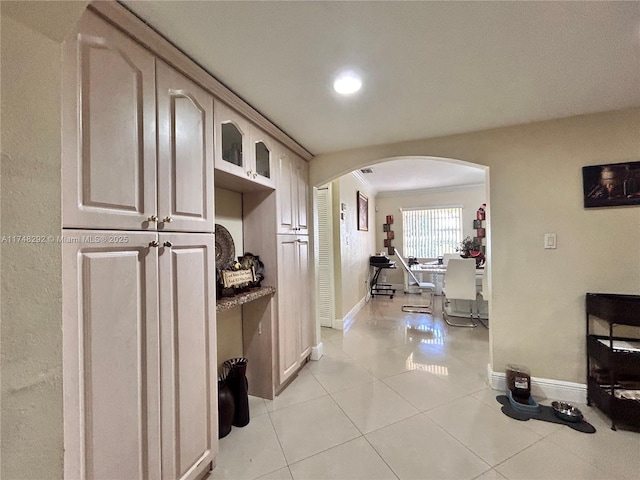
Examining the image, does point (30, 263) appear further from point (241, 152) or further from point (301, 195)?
point (301, 195)

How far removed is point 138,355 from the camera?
107cm

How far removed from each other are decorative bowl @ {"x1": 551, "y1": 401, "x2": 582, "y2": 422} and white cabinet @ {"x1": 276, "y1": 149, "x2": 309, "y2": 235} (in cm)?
234

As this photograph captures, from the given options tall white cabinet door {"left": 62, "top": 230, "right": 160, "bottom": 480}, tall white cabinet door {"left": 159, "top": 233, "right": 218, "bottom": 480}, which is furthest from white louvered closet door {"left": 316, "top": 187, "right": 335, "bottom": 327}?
tall white cabinet door {"left": 62, "top": 230, "right": 160, "bottom": 480}

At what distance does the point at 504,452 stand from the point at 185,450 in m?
1.75

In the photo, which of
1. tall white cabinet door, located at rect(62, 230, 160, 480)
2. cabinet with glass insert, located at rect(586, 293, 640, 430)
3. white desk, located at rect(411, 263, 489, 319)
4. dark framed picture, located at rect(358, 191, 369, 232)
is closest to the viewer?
tall white cabinet door, located at rect(62, 230, 160, 480)

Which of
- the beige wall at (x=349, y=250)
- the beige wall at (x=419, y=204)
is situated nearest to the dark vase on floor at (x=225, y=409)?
the beige wall at (x=349, y=250)

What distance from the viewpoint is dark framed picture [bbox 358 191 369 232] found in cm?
500

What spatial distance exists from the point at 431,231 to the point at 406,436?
5.10 meters

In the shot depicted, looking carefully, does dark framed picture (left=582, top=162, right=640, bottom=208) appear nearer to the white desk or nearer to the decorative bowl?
the decorative bowl

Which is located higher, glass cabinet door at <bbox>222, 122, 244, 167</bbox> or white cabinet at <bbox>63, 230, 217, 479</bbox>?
glass cabinet door at <bbox>222, 122, 244, 167</bbox>

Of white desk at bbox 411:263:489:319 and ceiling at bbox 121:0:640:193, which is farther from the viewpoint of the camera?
white desk at bbox 411:263:489:319

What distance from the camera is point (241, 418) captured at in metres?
1.83

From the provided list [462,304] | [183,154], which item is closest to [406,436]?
[183,154]

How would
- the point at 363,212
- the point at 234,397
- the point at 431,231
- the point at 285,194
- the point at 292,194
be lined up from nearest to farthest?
the point at 234,397 → the point at 285,194 → the point at 292,194 → the point at 363,212 → the point at 431,231
